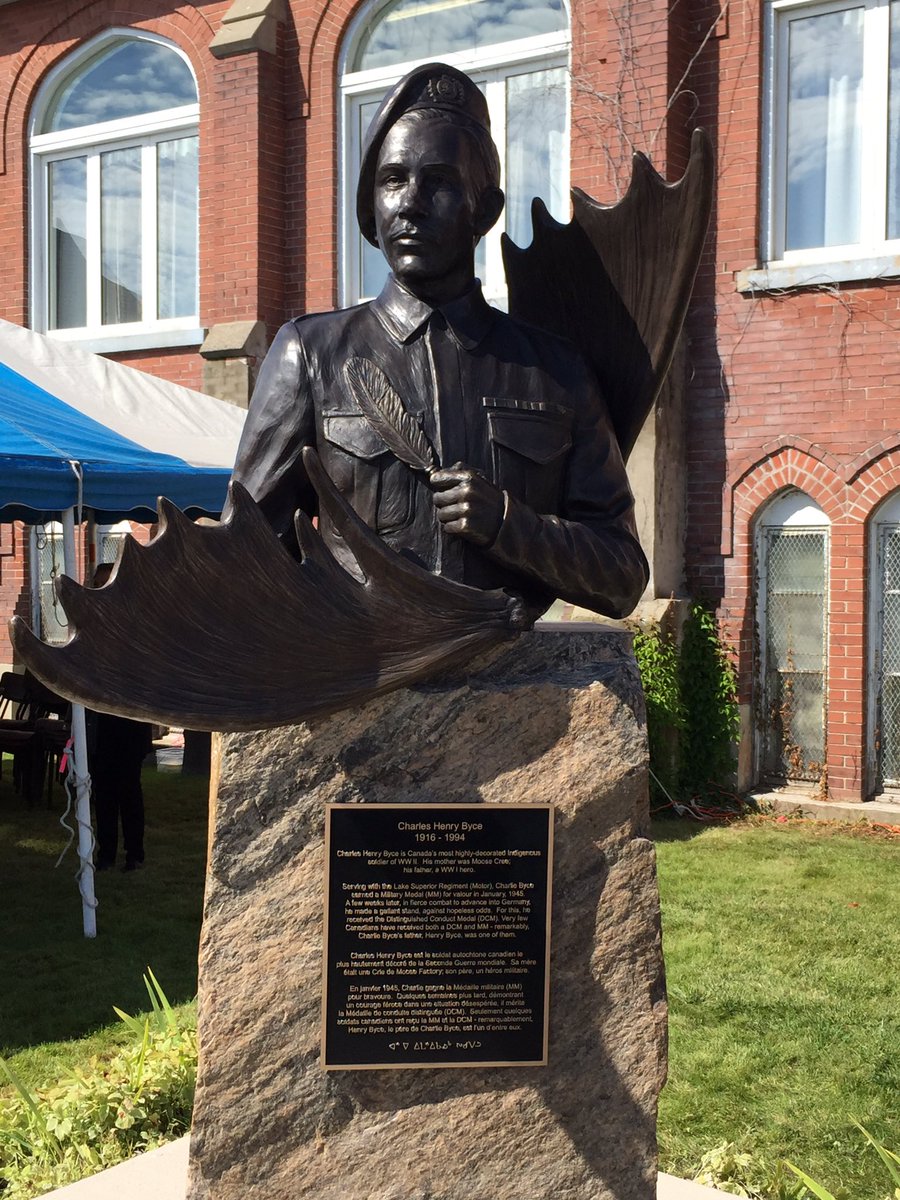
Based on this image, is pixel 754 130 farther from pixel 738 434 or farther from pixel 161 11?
pixel 161 11

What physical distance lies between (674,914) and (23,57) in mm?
11930

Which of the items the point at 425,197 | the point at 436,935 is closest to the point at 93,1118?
the point at 436,935

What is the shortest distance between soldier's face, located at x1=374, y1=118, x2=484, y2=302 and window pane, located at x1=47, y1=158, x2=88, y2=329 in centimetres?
1207

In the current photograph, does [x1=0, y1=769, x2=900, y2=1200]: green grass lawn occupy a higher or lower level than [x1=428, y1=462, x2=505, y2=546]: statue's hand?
lower

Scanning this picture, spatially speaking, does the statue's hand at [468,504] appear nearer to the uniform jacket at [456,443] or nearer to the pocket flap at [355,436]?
the uniform jacket at [456,443]

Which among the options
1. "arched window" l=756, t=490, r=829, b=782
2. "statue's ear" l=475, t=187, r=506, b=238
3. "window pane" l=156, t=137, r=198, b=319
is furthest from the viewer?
"window pane" l=156, t=137, r=198, b=319

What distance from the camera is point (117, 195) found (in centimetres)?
1415

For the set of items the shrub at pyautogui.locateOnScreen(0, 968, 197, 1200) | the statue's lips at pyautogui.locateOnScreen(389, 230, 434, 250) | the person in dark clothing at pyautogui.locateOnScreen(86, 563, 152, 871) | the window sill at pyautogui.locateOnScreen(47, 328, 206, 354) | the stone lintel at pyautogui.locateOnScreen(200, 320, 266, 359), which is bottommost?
the shrub at pyautogui.locateOnScreen(0, 968, 197, 1200)

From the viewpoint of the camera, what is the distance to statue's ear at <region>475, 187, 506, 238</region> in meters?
3.17

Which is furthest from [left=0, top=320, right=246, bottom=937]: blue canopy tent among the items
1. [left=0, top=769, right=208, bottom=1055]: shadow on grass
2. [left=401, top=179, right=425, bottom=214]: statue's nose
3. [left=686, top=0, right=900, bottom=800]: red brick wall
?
[left=686, top=0, right=900, bottom=800]: red brick wall

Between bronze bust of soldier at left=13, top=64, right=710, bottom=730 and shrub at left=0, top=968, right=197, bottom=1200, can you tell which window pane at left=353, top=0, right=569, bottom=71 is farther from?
shrub at left=0, top=968, right=197, bottom=1200

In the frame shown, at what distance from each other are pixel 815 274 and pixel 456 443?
761 cm

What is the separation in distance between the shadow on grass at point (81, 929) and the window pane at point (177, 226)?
5760 millimetres

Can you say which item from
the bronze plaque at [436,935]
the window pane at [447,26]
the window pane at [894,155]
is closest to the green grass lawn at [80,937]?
the bronze plaque at [436,935]
